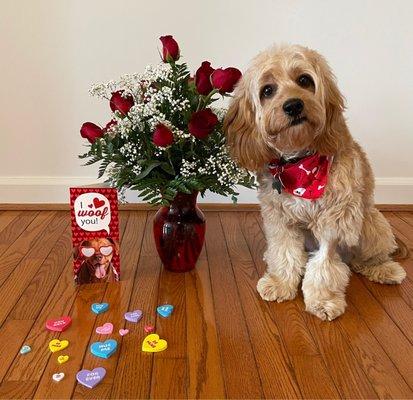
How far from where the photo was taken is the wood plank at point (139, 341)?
1.39 meters

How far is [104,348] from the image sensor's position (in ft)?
5.02

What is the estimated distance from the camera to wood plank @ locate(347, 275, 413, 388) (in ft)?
4.96

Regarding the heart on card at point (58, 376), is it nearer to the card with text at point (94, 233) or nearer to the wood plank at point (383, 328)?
the card with text at point (94, 233)

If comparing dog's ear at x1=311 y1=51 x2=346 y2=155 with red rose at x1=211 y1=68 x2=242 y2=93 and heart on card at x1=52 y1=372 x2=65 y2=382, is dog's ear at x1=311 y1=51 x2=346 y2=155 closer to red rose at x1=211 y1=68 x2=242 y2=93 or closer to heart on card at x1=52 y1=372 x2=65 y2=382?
red rose at x1=211 y1=68 x2=242 y2=93

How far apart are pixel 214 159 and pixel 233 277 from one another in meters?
0.59

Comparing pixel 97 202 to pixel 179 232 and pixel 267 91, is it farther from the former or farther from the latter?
pixel 267 91

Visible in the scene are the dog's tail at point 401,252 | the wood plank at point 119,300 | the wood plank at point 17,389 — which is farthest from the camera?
the dog's tail at point 401,252

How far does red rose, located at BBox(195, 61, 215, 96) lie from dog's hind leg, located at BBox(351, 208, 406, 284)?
2.82 feet

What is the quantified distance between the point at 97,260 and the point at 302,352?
0.92 meters

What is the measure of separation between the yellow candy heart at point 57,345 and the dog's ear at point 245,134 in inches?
35.4

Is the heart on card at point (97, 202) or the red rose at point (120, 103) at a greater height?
the red rose at point (120, 103)

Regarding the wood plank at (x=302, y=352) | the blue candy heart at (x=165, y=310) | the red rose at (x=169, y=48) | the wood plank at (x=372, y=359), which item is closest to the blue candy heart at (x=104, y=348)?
the blue candy heart at (x=165, y=310)

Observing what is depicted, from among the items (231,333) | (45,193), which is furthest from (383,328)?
(45,193)

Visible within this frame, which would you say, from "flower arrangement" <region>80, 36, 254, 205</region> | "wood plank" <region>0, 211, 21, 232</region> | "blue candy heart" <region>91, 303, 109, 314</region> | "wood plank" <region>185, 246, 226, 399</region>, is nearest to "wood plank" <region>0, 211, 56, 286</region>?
"wood plank" <region>0, 211, 21, 232</region>
